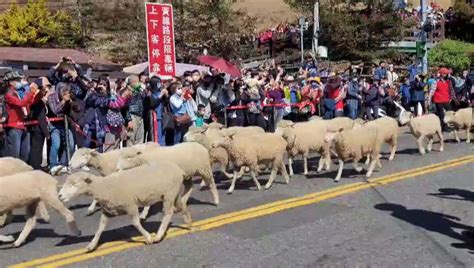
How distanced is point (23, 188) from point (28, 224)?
0.54 m

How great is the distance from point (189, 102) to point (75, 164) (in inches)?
211

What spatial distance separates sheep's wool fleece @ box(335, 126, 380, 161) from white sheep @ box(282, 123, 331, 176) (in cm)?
74

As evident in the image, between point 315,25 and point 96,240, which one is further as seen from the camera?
point 315,25

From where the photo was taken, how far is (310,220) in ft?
25.4

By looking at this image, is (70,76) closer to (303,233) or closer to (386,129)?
(386,129)

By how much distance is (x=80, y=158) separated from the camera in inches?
332

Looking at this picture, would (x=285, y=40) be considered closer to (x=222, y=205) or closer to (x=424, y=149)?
(x=424, y=149)

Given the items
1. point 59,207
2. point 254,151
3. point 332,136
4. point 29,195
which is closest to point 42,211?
point 59,207

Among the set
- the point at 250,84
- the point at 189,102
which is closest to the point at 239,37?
the point at 250,84

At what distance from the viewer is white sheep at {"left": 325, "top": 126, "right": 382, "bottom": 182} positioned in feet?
34.3

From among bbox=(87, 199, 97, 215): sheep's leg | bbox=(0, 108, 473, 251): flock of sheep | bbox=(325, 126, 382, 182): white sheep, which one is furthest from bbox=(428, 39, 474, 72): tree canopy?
bbox=(87, 199, 97, 215): sheep's leg

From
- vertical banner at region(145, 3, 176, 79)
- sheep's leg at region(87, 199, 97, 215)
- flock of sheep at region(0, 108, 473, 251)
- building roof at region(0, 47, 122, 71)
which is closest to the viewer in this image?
flock of sheep at region(0, 108, 473, 251)

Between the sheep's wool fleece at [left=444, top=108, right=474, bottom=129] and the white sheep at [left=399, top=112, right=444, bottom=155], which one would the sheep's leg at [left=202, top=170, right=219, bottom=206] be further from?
the sheep's wool fleece at [left=444, top=108, right=474, bottom=129]

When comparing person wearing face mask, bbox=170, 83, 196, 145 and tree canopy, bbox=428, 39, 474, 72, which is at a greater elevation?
tree canopy, bbox=428, 39, 474, 72
